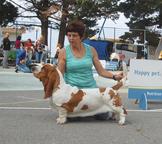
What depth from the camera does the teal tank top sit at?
Result: 8797mm

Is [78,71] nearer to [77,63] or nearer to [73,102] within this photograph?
[77,63]

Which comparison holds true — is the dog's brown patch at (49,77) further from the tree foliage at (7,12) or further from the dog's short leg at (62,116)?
the tree foliage at (7,12)

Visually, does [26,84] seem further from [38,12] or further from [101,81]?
[38,12]

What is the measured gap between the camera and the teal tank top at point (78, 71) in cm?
880

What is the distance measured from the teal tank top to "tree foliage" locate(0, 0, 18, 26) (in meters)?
36.0

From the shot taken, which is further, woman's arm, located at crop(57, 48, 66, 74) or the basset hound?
woman's arm, located at crop(57, 48, 66, 74)

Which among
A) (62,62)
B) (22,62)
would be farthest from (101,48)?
(62,62)

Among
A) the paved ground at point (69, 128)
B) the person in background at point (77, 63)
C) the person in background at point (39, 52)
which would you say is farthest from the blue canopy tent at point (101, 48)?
the person in background at point (77, 63)

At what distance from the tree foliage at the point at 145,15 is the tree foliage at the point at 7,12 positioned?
9.47 meters

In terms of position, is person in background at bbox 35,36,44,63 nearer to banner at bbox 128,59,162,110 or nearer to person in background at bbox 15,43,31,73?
person in background at bbox 15,43,31,73

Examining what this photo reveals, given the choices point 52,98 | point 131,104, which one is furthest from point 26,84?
point 52,98

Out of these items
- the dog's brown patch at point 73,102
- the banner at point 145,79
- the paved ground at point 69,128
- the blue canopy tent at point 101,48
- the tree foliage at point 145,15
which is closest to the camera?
the paved ground at point 69,128

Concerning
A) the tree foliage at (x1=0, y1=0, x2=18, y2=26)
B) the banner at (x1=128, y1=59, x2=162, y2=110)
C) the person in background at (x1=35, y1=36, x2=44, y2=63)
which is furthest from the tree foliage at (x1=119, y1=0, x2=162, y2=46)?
the banner at (x1=128, y1=59, x2=162, y2=110)

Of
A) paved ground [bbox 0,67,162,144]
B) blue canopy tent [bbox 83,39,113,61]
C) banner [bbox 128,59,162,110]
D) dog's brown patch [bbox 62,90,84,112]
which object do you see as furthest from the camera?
blue canopy tent [bbox 83,39,113,61]
